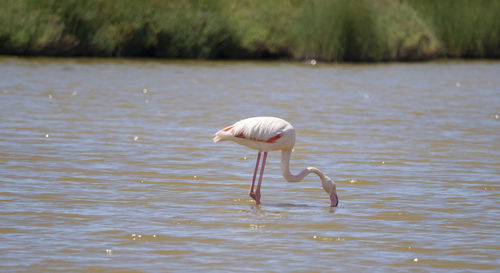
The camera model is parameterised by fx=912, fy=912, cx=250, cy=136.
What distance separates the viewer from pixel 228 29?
27.9 meters

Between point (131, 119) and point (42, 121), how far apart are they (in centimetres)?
134

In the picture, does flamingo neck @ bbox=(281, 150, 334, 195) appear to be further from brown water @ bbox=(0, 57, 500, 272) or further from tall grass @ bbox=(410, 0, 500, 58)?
tall grass @ bbox=(410, 0, 500, 58)

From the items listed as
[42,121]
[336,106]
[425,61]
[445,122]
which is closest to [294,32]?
[425,61]

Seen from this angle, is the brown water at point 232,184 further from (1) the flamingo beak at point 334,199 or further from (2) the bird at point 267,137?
(2) the bird at point 267,137

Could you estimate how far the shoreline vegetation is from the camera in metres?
25.6

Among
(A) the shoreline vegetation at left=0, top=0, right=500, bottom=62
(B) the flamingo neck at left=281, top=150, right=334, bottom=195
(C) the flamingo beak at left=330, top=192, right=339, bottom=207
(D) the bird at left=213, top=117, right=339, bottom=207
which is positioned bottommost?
(A) the shoreline vegetation at left=0, top=0, right=500, bottom=62

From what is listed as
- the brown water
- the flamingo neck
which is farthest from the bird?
the brown water

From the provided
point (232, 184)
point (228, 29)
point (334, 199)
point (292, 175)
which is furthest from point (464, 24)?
point (334, 199)

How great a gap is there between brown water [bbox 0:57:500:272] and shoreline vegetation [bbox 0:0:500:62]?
784 centimetres

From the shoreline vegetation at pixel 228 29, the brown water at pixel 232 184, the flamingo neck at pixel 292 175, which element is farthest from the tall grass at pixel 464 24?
the flamingo neck at pixel 292 175

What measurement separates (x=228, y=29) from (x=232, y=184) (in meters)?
19.8

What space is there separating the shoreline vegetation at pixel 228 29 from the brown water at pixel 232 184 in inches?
309

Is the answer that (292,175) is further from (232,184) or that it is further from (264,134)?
(232,184)

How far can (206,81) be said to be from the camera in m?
20.6
